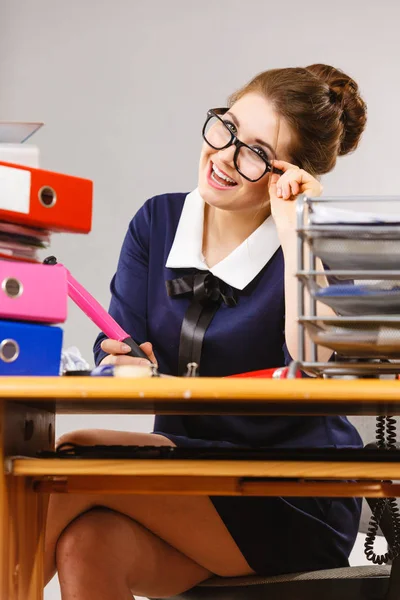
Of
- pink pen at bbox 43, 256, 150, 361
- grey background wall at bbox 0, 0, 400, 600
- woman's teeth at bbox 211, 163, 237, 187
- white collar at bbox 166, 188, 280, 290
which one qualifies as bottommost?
pink pen at bbox 43, 256, 150, 361

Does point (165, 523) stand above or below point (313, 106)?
below

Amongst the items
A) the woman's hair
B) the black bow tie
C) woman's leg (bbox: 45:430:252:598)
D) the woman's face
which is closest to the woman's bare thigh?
woman's leg (bbox: 45:430:252:598)

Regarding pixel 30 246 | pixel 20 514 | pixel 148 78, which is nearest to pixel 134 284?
pixel 30 246

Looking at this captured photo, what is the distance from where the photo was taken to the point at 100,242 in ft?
9.55

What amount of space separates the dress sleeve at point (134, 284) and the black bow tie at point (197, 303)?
8 centimetres

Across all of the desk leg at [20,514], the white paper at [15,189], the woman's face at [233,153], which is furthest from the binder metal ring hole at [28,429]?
the woman's face at [233,153]

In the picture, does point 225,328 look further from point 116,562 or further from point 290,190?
point 116,562

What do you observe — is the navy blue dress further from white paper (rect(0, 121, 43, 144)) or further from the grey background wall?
the grey background wall

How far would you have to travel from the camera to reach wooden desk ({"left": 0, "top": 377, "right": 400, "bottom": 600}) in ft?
2.42

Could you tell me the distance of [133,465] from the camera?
835mm

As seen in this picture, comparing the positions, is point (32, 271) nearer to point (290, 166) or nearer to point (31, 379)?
point (31, 379)

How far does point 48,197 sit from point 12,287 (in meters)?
0.13

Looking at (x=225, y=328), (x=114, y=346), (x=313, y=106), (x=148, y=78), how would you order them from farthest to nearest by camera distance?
1. (x=148, y=78)
2. (x=313, y=106)
3. (x=225, y=328)
4. (x=114, y=346)

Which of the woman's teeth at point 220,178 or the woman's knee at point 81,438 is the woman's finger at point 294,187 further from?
the woman's knee at point 81,438
